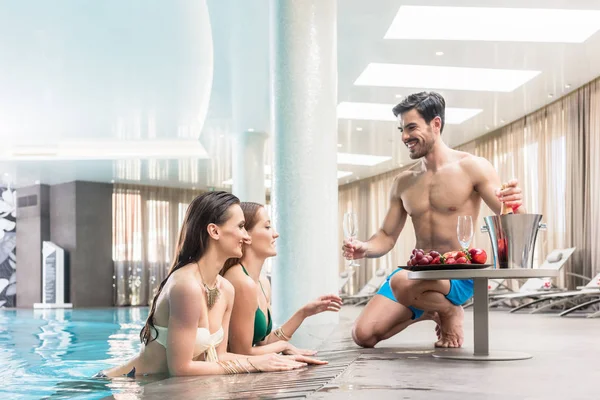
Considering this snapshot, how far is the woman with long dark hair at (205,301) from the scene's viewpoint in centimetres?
282

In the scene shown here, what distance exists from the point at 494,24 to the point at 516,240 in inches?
254

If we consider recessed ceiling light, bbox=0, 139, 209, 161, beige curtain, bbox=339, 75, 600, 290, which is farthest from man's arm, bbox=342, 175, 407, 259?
recessed ceiling light, bbox=0, 139, 209, 161

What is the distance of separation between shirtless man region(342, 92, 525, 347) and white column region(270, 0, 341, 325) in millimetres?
2507

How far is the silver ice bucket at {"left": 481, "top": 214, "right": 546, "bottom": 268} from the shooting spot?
11.2ft

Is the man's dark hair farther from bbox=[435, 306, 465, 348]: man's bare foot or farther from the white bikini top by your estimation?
the white bikini top

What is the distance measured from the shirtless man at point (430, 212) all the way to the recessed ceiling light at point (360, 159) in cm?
1462

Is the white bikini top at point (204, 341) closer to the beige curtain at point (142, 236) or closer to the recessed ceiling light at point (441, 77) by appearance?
the recessed ceiling light at point (441, 77)

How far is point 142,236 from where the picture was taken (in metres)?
24.3

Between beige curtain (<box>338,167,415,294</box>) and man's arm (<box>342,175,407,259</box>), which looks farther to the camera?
beige curtain (<box>338,167,415,294</box>)

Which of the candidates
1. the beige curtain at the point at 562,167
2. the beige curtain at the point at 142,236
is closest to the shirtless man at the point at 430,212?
the beige curtain at the point at 562,167

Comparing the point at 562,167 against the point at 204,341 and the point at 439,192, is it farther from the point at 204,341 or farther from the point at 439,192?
the point at 204,341

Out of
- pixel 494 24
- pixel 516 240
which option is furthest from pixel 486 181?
pixel 494 24

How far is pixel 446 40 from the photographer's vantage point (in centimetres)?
967

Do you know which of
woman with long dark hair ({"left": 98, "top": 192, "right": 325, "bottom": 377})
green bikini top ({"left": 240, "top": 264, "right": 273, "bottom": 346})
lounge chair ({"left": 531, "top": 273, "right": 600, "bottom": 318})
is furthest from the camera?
lounge chair ({"left": 531, "top": 273, "right": 600, "bottom": 318})
